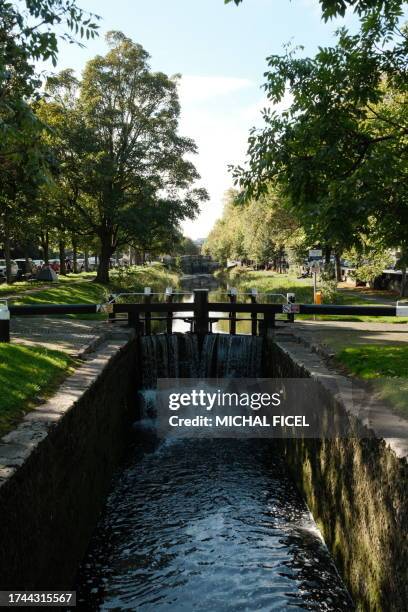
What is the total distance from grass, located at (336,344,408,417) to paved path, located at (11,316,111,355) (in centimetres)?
534

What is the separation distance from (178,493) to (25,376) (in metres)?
3.32

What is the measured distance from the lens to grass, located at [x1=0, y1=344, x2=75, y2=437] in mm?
6654

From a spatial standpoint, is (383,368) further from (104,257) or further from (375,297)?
(104,257)

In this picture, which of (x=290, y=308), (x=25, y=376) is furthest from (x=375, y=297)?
(x=25, y=376)

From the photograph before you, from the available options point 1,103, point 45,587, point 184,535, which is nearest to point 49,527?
point 45,587

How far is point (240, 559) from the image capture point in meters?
7.23

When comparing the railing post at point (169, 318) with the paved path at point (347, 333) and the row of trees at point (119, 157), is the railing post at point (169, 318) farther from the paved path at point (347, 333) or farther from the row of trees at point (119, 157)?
the row of trees at point (119, 157)

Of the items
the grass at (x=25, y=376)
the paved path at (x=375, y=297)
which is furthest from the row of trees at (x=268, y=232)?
the grass at (x=25, y=376)

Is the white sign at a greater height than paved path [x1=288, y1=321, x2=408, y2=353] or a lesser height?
greater

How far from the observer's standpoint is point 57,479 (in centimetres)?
613

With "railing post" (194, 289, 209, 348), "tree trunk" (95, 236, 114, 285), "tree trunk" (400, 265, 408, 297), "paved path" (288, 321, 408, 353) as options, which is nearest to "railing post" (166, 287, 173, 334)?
"railing post" (194, 289, 209, 348)

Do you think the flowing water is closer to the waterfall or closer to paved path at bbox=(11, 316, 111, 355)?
paved path at bbox=(11, 316, 111, 355)

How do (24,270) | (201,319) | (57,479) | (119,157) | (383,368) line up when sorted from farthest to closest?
(24,270), (119,157), (201,319), (383,368), (57,479)

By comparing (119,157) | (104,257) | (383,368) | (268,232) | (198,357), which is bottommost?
(198,357)
